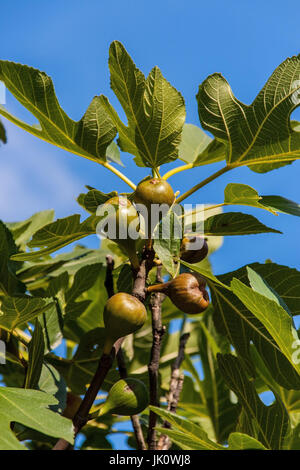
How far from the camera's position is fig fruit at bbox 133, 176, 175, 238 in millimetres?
1285

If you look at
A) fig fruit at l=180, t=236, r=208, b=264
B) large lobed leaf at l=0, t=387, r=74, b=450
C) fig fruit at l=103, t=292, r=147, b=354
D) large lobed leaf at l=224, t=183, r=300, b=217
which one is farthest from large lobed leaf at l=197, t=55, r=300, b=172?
large lobed leaf at l=0, t=387, r=74, b=450

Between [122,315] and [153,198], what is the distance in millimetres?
303

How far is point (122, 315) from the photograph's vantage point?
1.16 m

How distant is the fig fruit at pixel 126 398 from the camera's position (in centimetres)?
123

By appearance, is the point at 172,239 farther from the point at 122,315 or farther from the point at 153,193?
the point at 122,315

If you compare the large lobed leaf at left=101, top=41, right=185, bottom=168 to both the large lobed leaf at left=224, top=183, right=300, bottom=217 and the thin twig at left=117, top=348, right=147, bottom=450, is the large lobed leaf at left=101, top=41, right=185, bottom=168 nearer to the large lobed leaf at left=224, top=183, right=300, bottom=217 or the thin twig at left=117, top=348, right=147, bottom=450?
the large lobed leaf at left=224, top=183, right=300, bottom=217

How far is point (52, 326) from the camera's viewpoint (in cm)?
154

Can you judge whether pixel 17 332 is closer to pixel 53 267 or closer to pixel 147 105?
pixel 53 267

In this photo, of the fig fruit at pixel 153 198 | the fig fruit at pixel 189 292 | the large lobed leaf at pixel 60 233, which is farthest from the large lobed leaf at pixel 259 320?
the large lobed leaf at pixel 60 233

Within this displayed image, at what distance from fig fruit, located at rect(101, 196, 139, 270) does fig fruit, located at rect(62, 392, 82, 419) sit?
0.58 meters

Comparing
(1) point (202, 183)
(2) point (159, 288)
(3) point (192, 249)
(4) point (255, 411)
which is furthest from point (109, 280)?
(4) point (255, 411)

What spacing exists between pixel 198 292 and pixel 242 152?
17.4 inches

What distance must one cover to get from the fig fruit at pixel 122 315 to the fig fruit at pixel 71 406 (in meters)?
0.50

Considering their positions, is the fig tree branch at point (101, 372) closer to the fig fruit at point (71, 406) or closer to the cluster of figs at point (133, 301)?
the cluster of figs at point (133, 301)
